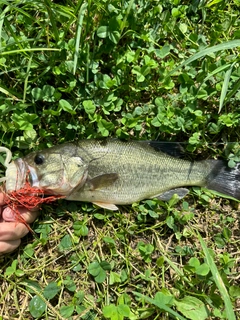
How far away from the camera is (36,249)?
3607mm

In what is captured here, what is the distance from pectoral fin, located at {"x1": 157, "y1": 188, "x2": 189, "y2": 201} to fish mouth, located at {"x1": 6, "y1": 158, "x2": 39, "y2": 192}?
109 centimetres

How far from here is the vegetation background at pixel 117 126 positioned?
3.42 meters

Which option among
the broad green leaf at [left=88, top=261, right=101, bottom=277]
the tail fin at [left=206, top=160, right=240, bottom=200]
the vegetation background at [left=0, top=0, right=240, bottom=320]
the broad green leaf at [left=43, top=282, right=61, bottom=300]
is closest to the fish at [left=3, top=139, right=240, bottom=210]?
the tail fin at [left=206, top=160, right=240, bottom=200]

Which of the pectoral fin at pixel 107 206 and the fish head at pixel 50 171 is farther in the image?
the pectoral fin at pixel 107 206

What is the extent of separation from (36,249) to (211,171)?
5.65 feet

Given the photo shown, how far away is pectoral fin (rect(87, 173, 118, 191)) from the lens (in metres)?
3.36

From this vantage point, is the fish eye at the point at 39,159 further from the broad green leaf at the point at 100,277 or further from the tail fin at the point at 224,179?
the tail fin at the point at 224,179

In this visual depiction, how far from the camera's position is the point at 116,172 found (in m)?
3.40

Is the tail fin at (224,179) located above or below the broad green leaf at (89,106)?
below

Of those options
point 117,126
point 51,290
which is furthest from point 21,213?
point 117,126

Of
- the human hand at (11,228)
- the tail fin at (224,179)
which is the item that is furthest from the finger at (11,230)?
the tail fin at (224,179)

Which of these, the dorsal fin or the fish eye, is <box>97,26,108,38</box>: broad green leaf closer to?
the dorsal fin

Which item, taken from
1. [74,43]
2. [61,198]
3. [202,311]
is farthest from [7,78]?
[202,311]

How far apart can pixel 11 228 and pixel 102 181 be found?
0.85m
